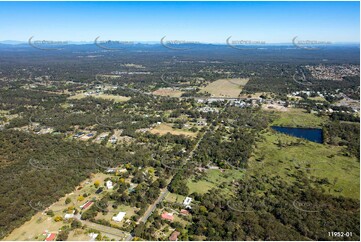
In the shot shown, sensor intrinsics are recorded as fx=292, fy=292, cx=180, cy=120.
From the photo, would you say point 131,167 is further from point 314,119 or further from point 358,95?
point 358,95

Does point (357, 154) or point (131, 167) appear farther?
point (357, 154)

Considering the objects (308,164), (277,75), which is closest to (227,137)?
(308,164)

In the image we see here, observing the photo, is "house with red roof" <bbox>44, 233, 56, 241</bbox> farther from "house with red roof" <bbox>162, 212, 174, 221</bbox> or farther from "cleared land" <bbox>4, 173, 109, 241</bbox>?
"house with red roof" <bbox>162, 212, 174, 221</bbox>

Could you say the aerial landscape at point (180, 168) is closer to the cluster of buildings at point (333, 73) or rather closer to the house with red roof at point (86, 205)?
the house with red roof at point (86, 205)

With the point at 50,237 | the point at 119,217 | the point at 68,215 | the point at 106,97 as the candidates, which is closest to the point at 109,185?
the point at 68,215

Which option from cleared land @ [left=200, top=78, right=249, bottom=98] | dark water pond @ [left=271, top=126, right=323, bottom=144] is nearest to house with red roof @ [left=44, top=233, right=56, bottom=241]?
dark water pond @ [left=271, top=126, right=323, bottom=144]

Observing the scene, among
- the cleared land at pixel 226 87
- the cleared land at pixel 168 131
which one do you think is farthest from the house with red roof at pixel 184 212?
the cleared land at pixel 226 87
